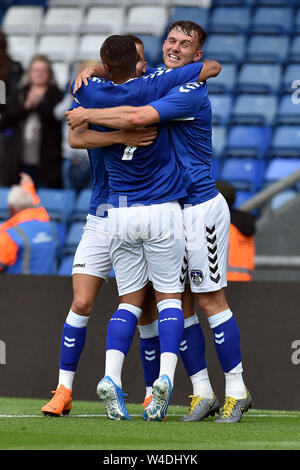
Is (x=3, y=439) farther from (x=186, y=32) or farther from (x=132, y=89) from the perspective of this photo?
(x=186, y=32)

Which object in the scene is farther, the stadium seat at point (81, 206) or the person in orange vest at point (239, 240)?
the stadium seat at point (81, 206)

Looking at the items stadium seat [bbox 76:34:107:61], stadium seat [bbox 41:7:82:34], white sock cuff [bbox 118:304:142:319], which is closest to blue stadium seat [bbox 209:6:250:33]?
stadium seat [bbox 76:34:107:61]

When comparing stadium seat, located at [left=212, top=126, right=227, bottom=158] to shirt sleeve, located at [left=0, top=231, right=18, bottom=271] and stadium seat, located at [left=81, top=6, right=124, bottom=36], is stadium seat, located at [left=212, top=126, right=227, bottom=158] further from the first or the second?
shirt sleeve, located at [left=0, top=231, right=18, bottom=271]

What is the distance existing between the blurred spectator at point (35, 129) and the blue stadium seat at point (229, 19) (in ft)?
9.64

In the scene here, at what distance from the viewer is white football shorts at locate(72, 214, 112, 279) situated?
5.12m

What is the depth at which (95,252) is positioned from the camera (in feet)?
16.8

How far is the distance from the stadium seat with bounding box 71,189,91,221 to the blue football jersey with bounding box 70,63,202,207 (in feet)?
15.1

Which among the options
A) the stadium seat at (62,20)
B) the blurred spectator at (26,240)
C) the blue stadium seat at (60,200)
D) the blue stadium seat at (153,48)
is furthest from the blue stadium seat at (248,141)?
the blurred spectator at (26,240)

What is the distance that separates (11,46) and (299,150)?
4115 mm

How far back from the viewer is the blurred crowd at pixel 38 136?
364 inches

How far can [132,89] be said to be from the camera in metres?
4.82

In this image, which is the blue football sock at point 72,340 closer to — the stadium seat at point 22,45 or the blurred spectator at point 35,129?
the blurred spectator at point 35,129

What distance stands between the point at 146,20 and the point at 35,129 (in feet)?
10.2

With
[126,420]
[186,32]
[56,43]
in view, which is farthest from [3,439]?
[56,43]
